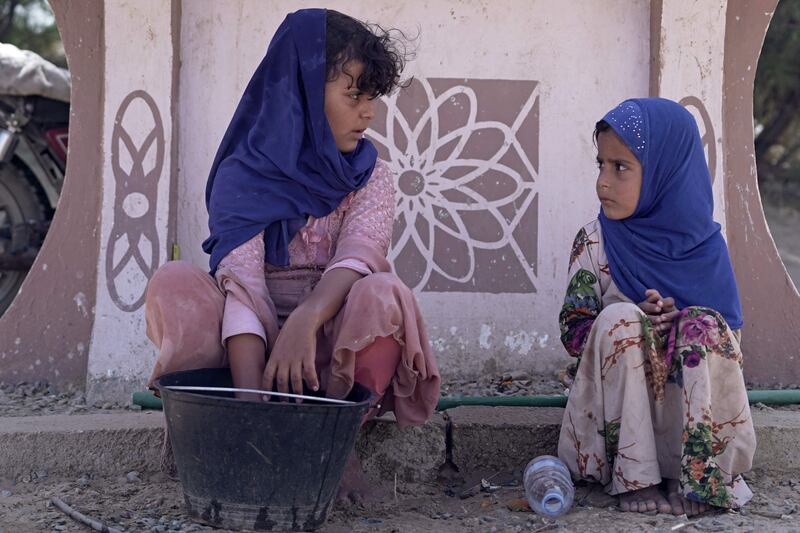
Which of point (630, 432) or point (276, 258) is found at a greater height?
point (276, 258)

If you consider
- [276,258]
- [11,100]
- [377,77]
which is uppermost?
[11,100]

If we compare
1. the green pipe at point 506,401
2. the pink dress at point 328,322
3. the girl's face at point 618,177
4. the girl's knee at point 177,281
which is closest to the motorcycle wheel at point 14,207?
the green pipe at point 506,401

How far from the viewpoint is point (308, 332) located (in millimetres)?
2617

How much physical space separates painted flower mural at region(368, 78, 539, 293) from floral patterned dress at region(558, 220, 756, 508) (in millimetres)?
1170

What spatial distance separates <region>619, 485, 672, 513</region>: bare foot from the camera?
290 cm

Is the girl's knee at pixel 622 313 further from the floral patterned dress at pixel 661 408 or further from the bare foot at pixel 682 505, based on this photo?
the bare foot at pixel 682 505

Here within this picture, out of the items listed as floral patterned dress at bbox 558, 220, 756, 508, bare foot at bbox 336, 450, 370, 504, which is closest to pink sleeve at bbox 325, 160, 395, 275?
bare foot at bbox 336, 450, 370, 504

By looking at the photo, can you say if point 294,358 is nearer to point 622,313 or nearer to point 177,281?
point 177,281

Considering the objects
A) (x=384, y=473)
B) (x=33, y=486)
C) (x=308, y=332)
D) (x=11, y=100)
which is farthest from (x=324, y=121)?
(x=11, y=100)

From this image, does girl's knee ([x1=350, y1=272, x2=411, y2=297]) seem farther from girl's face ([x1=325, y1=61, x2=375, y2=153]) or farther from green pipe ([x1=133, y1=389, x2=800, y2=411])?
green pipe ([x1=133, y1=389, x2=800, y2=411])

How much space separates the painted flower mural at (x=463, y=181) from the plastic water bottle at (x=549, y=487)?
4.30 ft

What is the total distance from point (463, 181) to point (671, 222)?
50.3 inches

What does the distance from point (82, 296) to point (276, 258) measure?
1456 millimetres

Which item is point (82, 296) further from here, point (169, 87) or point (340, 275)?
point (340, 275)
